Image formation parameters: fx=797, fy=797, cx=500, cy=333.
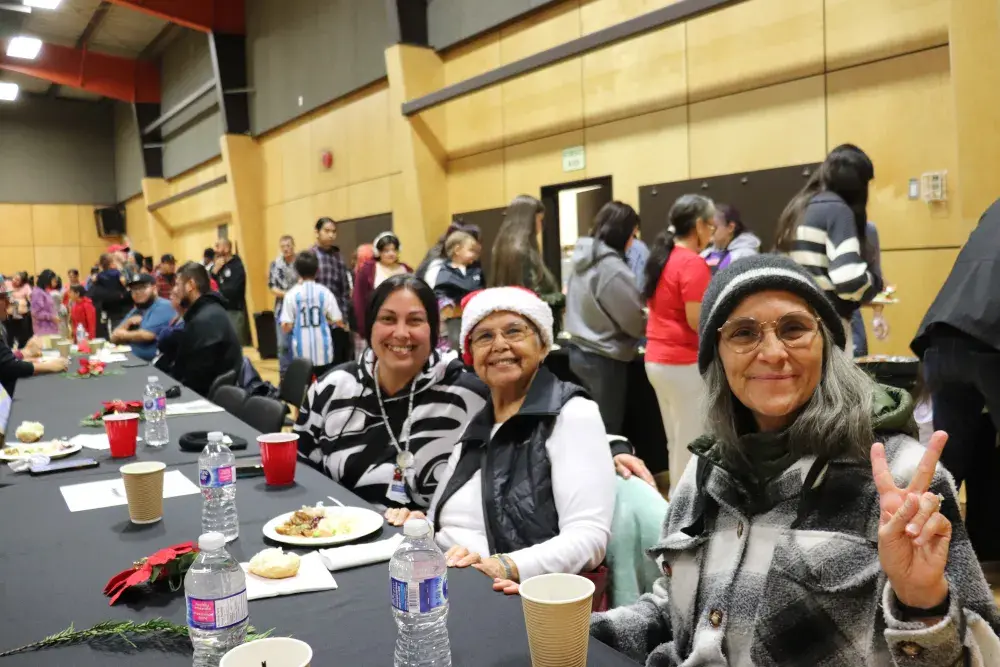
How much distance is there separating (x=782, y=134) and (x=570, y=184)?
223cm

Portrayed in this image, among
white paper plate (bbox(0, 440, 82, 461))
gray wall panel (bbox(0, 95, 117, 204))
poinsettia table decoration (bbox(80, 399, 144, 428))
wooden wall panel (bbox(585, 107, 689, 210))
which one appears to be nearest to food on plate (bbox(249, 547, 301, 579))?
white paper plate (bbox(0, 440, 82, 461))

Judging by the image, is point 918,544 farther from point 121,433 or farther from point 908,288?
point 908,288

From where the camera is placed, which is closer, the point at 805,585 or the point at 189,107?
A: the point at 805,585

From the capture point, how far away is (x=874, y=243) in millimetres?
4066

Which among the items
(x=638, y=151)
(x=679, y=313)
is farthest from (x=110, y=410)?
(x=638, y=151)

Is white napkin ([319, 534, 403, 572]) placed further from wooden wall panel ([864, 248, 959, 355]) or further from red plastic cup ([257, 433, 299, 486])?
wooden wall panel ([864, 248, 959, 355])

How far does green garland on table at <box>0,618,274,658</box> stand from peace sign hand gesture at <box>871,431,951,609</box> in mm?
950

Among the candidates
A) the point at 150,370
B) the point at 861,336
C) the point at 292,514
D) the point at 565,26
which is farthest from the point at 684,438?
the point at 565,26

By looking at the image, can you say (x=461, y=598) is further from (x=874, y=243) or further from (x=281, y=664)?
(x=874, y=243)

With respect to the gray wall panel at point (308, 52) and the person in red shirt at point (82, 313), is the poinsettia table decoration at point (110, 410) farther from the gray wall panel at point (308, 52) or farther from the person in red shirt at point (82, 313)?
the person in red shirt at point (82, 313)

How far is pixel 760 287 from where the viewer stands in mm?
1354

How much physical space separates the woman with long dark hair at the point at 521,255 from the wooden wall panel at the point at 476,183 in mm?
3017

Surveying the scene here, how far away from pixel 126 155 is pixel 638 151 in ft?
56.5

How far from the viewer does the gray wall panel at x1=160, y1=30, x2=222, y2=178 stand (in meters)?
14.4
